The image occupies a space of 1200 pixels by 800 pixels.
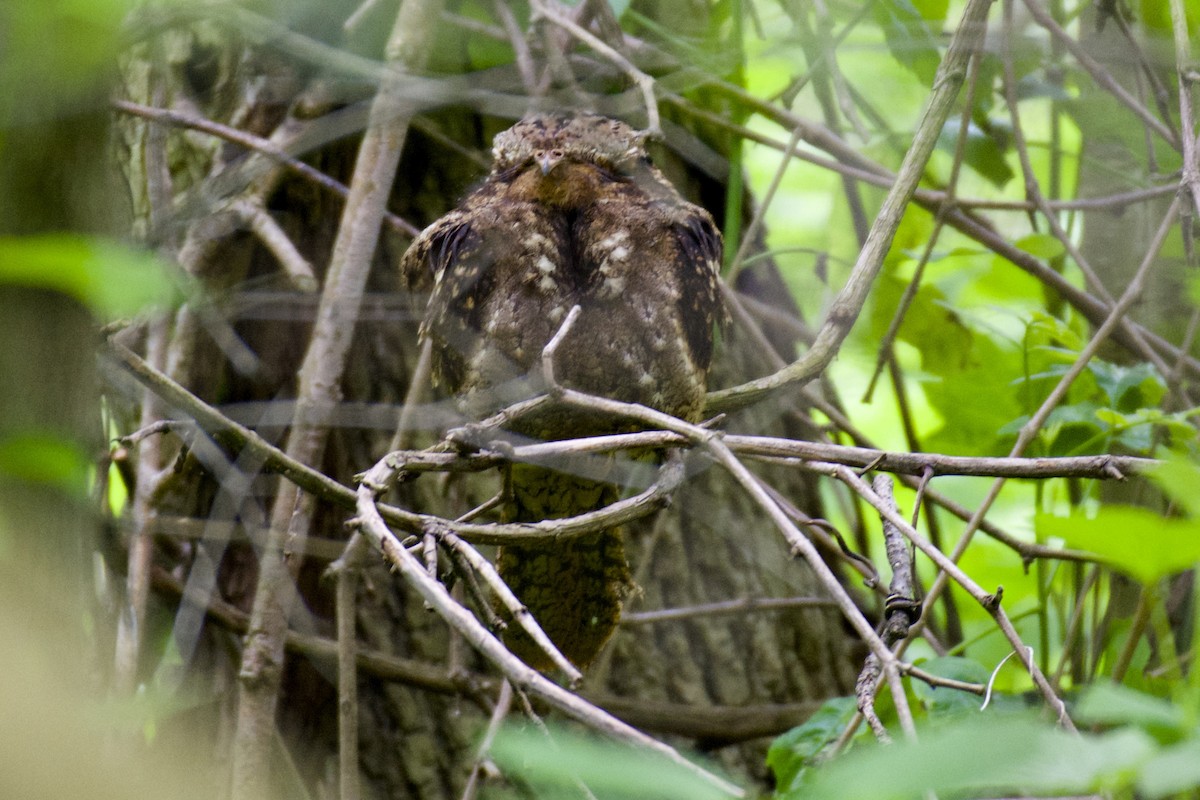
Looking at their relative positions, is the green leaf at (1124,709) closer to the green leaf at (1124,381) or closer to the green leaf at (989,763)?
the green leaf at (989,763)

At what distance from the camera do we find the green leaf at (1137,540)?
497mm

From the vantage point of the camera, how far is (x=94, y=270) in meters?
0.66

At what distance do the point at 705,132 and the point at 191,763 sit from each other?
2.01 metres

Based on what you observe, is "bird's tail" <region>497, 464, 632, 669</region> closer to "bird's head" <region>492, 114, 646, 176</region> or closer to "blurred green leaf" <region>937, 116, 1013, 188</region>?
"bird's head" <region>492, 114, 646, 176</region>

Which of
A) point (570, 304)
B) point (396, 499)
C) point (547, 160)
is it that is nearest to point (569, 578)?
point (570, 304)

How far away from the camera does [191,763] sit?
2.40 metres

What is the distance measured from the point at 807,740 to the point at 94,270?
4.87 ft

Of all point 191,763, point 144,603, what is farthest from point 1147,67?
point 191,763

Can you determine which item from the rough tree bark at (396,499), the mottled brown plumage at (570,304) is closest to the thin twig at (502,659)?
the mottled brown plumage at (570,304)

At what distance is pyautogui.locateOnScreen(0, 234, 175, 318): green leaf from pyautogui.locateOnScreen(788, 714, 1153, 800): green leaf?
50 centimetres

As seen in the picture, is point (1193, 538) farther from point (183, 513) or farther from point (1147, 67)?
point (183, 513)

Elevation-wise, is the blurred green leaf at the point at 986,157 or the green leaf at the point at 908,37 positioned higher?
the green leaf at the point at 908,37

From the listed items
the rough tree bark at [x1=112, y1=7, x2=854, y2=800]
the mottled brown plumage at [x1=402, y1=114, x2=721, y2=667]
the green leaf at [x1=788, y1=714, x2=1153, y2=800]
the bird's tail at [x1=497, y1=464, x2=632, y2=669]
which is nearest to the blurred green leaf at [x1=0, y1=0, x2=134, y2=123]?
the green leaf at [x1=788, y1=714, x2=1153, y2=800]

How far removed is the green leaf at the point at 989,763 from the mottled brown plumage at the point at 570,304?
1.23 metres
